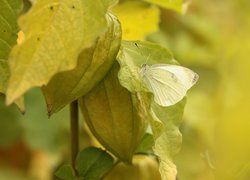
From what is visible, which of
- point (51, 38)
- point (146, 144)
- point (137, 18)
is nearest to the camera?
point (51, 38)

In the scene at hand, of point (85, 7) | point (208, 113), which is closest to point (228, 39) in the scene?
point (208, 113)

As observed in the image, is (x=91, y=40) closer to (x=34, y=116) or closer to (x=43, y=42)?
(x=43, y=42)

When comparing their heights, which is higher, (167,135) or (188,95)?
(167,135)

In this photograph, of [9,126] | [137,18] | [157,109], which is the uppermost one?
[157,109]

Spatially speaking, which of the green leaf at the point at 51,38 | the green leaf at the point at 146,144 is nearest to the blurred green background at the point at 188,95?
the green leaf at the point at 146,144

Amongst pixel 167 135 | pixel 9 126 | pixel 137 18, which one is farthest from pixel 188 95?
pixel 167 135

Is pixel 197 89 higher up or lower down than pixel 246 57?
lower down

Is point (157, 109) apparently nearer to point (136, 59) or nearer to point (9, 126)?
point (136, 59)

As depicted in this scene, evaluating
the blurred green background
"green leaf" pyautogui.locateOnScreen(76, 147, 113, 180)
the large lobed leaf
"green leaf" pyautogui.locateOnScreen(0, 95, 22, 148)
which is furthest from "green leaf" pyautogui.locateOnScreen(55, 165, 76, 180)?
"green leaf" pyautogui.locateOnScreen(0, 95, 22, 148)
